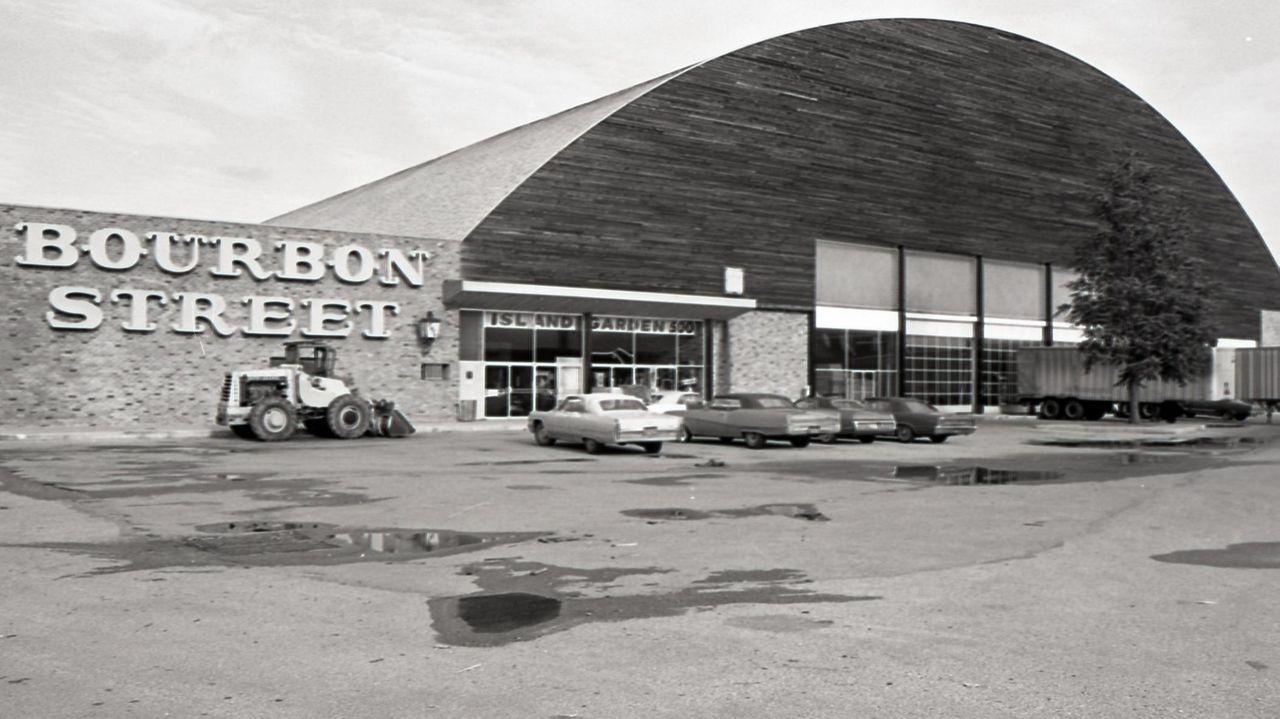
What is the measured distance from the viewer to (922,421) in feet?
98.1

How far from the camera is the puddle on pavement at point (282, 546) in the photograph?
9.74 metres

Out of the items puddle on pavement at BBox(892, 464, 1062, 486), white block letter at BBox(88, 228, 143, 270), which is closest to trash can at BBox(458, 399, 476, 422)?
white block letter at BBox(88, 228, 143, 270)

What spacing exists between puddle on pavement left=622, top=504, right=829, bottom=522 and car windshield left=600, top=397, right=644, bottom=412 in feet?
36.0

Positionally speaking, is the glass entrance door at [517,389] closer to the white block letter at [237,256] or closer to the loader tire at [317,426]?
the loader tire at [317,426]

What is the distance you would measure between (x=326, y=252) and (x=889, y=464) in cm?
2055

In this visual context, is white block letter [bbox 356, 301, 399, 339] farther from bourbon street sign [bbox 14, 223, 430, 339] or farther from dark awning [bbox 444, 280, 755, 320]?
dark awning [bbox 444, 280, 755, 320]

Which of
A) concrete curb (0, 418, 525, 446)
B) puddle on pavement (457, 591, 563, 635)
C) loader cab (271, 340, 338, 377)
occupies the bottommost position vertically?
puddle on pavement (457, 591, 563, 635)

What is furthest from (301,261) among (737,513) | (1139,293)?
(1139,293)

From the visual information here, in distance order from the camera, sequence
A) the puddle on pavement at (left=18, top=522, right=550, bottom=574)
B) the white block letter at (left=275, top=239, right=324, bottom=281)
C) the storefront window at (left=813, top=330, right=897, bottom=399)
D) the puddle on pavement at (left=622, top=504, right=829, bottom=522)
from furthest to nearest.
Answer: the storefront window at (left=813, top=330, right=897, bottom=399) < the white block letter at (left=275, top=239, right=324, bottom=281) < the puddle on pavement at (left=622, top=504, right=829, bottom=522) < the puddle on pavement at (left=18, top=522, right=550, bottom=574)

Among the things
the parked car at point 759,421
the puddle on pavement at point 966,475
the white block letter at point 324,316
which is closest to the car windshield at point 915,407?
the parked car at point 759,421

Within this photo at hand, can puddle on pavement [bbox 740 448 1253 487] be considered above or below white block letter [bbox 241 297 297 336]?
below

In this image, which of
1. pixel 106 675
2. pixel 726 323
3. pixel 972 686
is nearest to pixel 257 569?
pixel 106 675

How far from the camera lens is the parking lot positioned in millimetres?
5762

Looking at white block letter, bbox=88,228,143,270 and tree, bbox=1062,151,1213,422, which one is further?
tree, bbox=1062,151,1213,422
